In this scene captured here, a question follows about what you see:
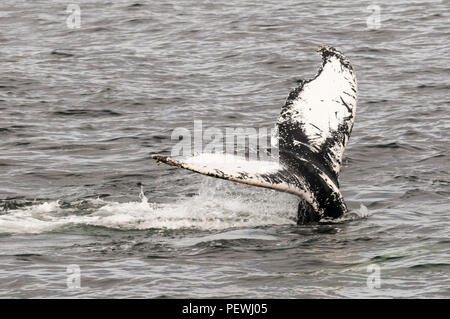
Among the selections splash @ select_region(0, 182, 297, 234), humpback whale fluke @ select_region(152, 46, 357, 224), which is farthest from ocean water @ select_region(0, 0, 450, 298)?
humpback whale fluke @ select_region(152, 46, 357, 224)

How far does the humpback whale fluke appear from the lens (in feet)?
38.4

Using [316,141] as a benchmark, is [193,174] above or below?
below

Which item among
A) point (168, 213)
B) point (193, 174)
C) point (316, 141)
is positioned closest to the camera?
point (316, 141)

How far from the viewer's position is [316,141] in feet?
41.4

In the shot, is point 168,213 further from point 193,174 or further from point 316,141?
point 193,174

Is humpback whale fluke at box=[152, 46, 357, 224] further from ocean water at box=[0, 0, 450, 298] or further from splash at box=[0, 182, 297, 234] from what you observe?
splash at box=[0, 182, 297, 234]

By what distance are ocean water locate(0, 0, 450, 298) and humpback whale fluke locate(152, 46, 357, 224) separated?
445mm

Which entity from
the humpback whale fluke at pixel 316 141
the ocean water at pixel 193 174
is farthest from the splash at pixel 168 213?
the humpback whale fluke at pixel 316 141

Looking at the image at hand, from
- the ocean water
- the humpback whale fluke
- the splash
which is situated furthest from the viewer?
the splash

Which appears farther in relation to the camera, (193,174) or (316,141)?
(193,174)

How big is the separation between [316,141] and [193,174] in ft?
13.4

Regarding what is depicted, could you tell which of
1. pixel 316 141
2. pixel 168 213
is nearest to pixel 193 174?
pixel 168 213

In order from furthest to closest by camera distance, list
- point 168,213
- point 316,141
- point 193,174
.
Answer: point 193,174 → point 168,213 → point 316,141

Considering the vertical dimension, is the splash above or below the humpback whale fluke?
below
